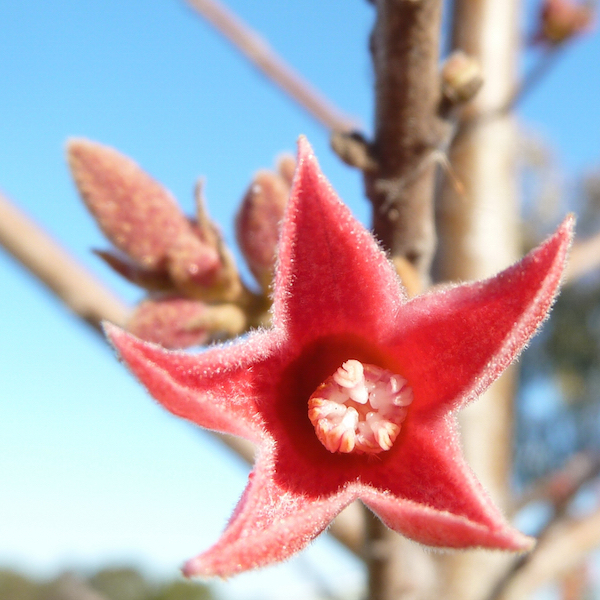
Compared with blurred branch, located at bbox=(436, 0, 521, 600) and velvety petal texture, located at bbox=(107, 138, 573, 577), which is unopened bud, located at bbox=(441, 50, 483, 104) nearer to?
velvety petal texture, located at bbox=(107, 138, 573, 577)

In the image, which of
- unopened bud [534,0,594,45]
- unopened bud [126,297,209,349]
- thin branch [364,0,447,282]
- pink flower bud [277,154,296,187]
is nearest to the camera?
thin branch [364,0,447,282]

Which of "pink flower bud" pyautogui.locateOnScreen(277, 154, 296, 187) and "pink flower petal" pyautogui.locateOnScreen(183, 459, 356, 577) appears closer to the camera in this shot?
"pink flower petal" pyautogui.locateOnScreen(183, 459, 356, 577)

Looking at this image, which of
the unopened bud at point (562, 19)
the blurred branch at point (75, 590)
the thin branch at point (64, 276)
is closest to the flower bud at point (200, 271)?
the thin branch at point (64, 276)

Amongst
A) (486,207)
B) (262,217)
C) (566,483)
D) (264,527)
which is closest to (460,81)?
(262,217)

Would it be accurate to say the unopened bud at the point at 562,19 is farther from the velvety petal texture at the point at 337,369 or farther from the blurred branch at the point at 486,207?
the velvety petal texture at the point at 337,369

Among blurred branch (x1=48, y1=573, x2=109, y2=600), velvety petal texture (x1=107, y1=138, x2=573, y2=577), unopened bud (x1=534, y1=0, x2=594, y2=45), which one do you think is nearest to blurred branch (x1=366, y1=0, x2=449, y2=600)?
velvety petal texture (x1=107, y1=138, x2=573, y2=577)

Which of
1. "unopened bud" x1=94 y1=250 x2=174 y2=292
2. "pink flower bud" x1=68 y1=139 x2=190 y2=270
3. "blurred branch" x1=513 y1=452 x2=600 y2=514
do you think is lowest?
"blurred branch" x1=513 y1=452 x2=600 y2=514
